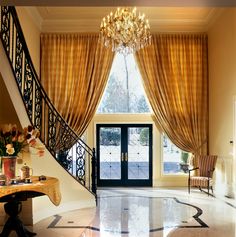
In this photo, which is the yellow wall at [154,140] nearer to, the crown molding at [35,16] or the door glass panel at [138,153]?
the door glass panel at [138,153]

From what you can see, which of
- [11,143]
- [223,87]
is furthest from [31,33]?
[11,143]

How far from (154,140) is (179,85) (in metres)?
1.89

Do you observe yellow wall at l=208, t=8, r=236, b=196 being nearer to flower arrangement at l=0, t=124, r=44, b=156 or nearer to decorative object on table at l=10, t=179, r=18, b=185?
flower arrangement at l=0, t=124, r=44, b=156

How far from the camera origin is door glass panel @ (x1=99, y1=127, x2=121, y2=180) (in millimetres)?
11656

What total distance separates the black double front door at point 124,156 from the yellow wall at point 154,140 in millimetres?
139

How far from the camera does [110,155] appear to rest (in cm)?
1166

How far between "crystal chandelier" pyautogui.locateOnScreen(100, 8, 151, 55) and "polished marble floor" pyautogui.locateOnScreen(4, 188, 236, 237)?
3.68 m


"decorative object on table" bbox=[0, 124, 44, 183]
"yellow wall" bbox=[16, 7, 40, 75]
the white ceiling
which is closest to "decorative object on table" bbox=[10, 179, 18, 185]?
"decorative object on table" bbox=[0, 124, 44, 183]

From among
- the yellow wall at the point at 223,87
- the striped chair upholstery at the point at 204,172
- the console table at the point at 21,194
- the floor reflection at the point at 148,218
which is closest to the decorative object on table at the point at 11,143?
the console table at the point at 21,194

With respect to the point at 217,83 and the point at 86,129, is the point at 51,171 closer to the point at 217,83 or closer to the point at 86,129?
the point at 86,129

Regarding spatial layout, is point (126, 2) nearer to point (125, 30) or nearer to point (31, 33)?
point (125, 30)

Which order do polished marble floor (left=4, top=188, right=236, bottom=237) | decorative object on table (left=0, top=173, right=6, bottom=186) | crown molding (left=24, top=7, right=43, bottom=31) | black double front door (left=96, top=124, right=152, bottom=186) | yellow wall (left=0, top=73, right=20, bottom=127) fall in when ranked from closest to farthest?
decorative object on table (left=0, top=173, right=6, bottom=186) < yellow wall (left=0, top=73, right=20, bottom=127) < polished marble floor (left=4, top=188, right=236, bottom=237) < crown molding (left=24, top=7, right=43, bottom=31) < black double front door (left=96, top=124, right=152, bottom=186)

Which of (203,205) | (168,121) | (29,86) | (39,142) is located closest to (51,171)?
(39,142)

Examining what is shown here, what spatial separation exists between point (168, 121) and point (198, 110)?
0.99 m
